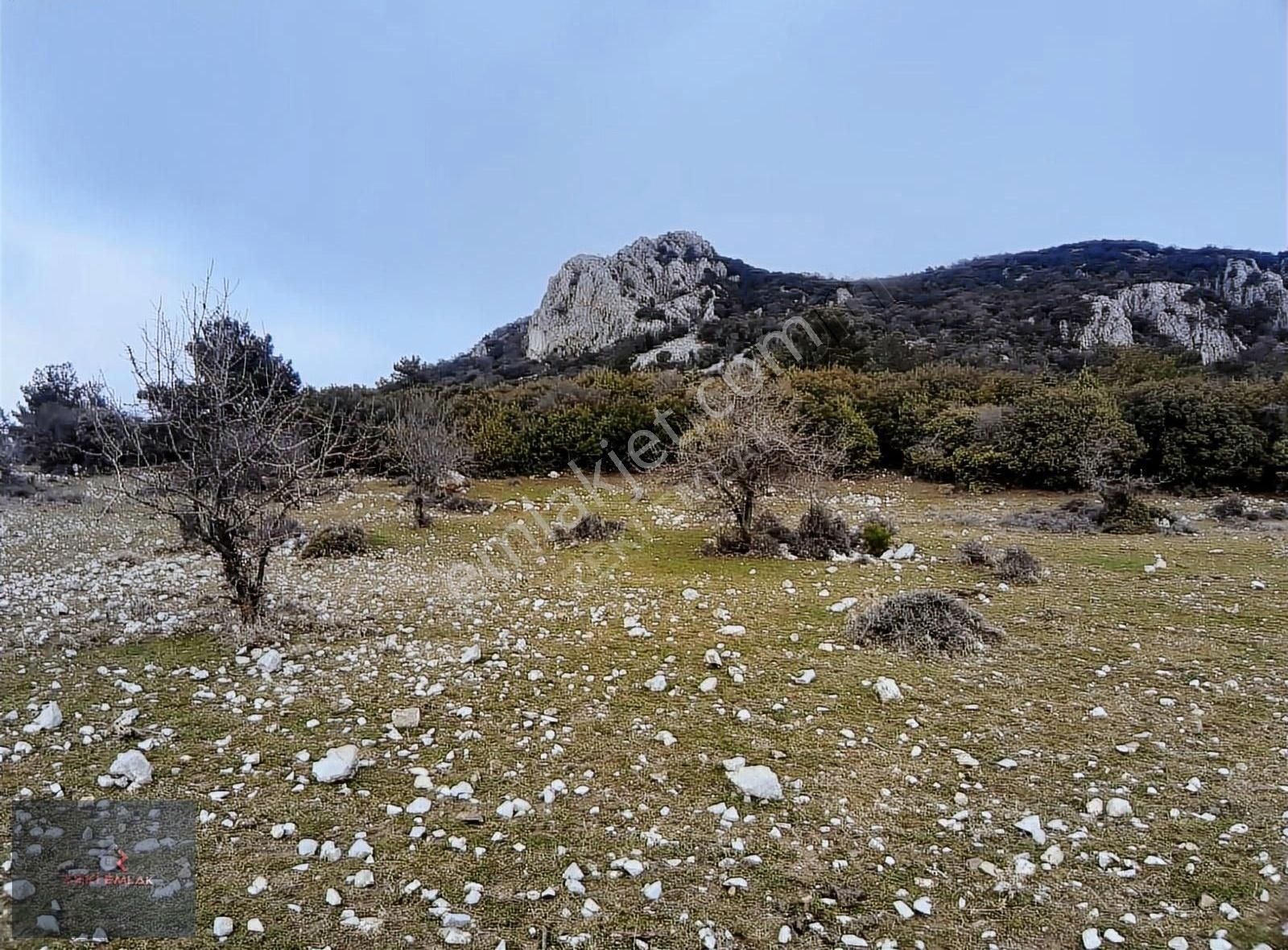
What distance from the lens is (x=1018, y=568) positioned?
26.2ft

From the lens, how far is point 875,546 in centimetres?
966

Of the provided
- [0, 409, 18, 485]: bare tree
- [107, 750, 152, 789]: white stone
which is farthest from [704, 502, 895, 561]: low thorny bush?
[0, 409, 18, 485]: bare tree

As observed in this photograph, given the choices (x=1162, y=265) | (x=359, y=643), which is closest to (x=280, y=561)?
(x=359, y=643)

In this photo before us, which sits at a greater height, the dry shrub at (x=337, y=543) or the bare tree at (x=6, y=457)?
the bare tree at (x=6, y=457)

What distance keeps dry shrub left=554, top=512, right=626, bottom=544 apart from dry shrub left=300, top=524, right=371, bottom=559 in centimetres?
311

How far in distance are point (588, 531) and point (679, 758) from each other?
287 inches

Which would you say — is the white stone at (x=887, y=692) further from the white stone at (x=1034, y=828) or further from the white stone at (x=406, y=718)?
the white stone at (x=406, y=718)

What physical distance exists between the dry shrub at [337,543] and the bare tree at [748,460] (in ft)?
17.3

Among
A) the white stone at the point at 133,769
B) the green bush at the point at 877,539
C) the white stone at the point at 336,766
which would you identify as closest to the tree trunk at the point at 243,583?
the white stone at the point at 133,769

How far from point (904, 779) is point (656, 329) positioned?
38806 millimetres

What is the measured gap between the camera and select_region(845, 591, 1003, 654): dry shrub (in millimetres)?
5602

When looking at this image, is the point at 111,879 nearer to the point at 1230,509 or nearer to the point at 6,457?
the point at 1230,509

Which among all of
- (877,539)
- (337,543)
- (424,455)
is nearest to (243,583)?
(337,543)

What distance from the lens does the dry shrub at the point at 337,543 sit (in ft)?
32.7
